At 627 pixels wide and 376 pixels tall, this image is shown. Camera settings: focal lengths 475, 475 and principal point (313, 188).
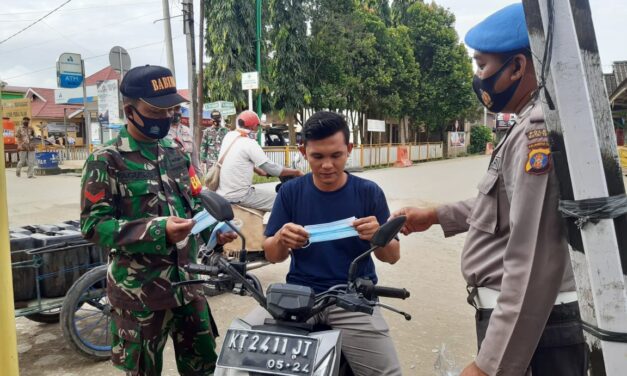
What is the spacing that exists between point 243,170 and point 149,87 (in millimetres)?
2967

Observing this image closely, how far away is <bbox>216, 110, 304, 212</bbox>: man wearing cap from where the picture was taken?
5324mm

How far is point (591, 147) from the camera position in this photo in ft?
3.74

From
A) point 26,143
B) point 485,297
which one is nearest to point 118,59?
point 485,297

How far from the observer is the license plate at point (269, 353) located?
1.53 meters

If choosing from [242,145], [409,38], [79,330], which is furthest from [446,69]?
[79,330]

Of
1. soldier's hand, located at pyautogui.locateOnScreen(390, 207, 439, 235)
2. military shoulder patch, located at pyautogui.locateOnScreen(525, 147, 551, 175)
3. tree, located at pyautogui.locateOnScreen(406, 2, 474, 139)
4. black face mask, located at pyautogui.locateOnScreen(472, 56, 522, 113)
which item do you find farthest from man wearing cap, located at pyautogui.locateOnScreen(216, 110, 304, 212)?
tree, located at pyautogui.locateOnScreen(406, 2, 474, 139)

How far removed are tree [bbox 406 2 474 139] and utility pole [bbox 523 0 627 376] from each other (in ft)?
95.5

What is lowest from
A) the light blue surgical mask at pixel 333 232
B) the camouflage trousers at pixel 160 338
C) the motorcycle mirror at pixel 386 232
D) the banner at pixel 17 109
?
the camouflage trousers at pixel 160 338

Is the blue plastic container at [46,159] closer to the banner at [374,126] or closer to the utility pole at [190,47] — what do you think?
the utility pole at [190,47]

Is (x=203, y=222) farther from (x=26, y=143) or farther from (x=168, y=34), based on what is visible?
(x=26, y=143)

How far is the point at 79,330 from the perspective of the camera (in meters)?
3.75

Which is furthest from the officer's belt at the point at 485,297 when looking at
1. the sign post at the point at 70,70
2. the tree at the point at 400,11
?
the tree at the point at 400,11

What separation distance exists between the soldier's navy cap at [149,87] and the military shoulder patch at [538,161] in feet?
5.67

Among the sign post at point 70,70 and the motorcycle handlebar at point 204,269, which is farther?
the sign post at point 70,70
